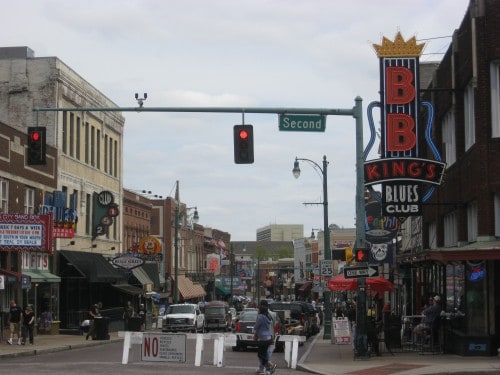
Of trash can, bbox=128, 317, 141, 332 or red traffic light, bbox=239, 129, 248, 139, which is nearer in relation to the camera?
red traffic light, bbox=239, 129, 248, 139

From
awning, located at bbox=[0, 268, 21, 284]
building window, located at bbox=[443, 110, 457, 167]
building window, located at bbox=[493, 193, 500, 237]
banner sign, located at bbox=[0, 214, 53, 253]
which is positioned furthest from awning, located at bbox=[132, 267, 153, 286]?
building window, located at bbox=[493, 193, 500, 237]

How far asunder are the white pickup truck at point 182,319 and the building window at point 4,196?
13.3m

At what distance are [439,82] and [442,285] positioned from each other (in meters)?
6.94

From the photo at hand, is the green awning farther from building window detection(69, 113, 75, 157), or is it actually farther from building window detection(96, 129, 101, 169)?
building window detection(69, 113, 75, 157)

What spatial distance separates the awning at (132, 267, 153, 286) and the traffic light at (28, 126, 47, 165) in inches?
1253

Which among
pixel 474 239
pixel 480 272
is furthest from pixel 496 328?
pixel 474 239

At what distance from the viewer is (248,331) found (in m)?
33.8

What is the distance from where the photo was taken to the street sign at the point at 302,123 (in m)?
22.3

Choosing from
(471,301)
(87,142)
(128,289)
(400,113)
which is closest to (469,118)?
(400,113)

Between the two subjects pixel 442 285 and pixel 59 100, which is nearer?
pixel 442 285

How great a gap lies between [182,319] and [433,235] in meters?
17.9

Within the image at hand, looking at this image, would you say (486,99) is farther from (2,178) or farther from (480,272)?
(2,178)

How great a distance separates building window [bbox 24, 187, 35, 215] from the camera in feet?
130

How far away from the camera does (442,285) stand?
29.1 metres
